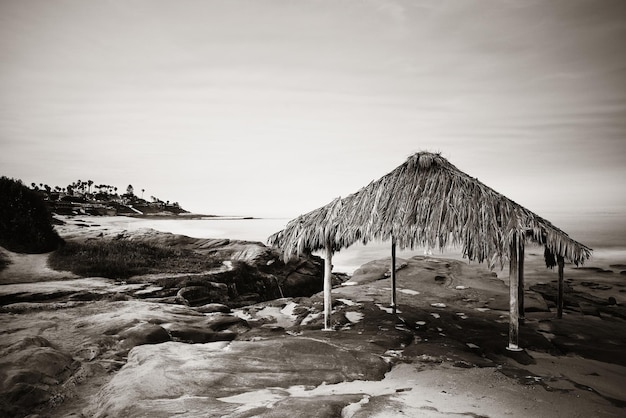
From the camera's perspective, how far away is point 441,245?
26.0 ft

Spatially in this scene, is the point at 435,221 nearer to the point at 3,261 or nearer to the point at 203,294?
the point at 203,294

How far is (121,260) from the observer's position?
15.8m

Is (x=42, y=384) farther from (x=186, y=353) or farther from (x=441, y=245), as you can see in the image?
(x=441, y=245)

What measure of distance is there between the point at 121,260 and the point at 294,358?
1274cm

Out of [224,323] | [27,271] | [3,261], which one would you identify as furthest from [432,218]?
[3,261]

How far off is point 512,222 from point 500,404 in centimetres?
373

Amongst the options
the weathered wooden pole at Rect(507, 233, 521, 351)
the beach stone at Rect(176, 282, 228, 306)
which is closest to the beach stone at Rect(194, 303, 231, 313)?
the beach stone at Rect(176, 282, 228, 306)

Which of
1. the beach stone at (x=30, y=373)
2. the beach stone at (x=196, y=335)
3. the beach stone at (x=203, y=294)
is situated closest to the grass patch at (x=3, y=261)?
the beach stone at (x=203, y=294)

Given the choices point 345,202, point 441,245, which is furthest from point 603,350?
point 345,202

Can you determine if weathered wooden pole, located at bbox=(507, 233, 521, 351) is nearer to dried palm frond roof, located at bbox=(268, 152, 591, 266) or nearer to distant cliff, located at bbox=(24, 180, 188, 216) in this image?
dried palm frond roof, located at bbox=(268, 152, 591, 266)

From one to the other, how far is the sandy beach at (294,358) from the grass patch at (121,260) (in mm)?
1477

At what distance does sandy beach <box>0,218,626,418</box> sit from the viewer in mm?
4816

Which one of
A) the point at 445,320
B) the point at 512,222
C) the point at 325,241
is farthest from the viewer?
the point at 445,320

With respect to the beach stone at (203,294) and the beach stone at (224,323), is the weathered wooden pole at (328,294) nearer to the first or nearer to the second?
the beach stone at (224,323)
